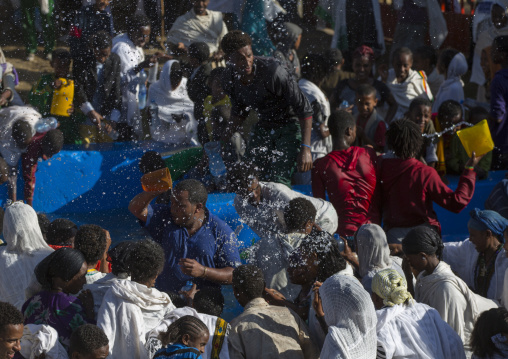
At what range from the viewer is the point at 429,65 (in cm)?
1093

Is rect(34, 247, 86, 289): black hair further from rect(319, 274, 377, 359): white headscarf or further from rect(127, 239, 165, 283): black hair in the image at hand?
rect(319, 274, 377, 359): white headscarf

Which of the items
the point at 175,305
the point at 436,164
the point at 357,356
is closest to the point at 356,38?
the point at 436,164

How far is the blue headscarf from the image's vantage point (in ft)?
19.0

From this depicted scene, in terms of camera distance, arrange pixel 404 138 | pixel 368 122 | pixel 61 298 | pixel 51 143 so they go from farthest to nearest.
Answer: pixel 51 143, pixel 368 122, pixel 404 138, pixel 61 298

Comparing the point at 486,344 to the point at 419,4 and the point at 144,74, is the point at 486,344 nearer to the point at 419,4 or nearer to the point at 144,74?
the point at 144,74

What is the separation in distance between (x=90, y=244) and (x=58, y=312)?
22.1 inches

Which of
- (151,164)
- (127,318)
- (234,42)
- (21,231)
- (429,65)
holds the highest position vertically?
(234,42)

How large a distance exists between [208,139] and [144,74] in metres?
1.59

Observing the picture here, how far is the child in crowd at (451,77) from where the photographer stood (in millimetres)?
9805

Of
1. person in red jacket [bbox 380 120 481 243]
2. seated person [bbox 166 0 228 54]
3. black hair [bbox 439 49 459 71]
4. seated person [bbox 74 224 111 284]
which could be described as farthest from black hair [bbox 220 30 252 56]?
seated person [bbox 166 0 228 54]

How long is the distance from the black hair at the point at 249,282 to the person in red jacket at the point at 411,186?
207 centimetres

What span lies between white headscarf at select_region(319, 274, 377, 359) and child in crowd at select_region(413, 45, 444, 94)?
7120 millimetres

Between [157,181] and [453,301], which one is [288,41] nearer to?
[157,181]

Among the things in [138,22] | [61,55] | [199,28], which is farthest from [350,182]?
[199,28]
